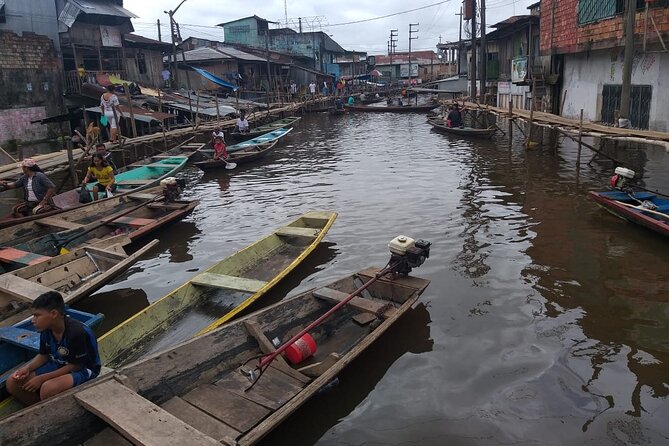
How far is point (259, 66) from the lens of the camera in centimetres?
4400

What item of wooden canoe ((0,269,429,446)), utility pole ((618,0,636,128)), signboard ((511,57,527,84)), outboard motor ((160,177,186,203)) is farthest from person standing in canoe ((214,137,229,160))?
signboard ((511,57,527,84))

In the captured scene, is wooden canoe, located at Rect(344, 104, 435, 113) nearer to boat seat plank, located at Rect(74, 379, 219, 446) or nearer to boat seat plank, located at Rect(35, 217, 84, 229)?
boat seat plank, located at Rect(35, 217, 84, 229)

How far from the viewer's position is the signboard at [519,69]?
91.5 feet

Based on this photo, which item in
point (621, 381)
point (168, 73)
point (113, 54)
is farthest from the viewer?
point (168, 73)

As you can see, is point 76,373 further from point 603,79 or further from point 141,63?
point 141,63

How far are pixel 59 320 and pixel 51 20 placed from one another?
90.0 ft

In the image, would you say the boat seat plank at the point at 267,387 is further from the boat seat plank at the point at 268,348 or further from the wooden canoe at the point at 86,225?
the wooden canoe at the point at 86,225

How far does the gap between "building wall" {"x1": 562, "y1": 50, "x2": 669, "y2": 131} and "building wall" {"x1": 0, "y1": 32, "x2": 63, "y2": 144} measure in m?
26.1

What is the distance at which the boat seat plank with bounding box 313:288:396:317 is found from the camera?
6.58 metres

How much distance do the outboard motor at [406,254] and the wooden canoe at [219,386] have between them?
0.65ft

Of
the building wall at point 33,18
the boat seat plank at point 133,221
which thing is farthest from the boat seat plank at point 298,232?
the building wall at point 33,18

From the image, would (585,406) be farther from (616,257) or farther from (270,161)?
(270,161)

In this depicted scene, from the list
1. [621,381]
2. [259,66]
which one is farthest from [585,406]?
[259,66]

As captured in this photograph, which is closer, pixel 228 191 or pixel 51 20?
pixel 228 191
